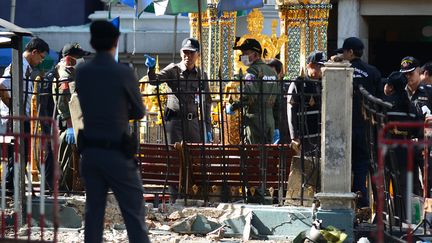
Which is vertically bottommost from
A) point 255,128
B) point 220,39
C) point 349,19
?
point 255,128

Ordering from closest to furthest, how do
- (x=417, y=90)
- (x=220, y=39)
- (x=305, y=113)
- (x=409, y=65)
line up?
(x=305, y=113) < (x=417, y=90) < (x=409, y=65) < (x=220, y=39)

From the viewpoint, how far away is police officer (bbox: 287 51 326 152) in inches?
498

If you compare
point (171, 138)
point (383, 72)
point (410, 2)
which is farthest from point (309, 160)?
point (383, 72)

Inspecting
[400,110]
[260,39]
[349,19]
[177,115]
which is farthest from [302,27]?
[400,110]

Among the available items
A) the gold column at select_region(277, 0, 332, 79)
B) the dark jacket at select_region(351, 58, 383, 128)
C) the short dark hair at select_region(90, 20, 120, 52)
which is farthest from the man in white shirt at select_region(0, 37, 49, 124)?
the gold column at select_region(277, 0, 332, 79)

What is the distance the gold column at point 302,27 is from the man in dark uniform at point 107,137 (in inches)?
534

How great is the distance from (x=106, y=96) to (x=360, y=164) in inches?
157

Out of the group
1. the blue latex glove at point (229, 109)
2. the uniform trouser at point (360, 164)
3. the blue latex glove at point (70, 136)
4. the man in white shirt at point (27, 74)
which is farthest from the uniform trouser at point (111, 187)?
the blue latex glove at point (229, 109)

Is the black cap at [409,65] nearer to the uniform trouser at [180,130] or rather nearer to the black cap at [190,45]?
the black cap at [190,45]

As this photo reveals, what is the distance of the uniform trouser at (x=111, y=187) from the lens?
9.52 meters

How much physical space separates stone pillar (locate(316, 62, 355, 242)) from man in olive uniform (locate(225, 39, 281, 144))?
87 cm

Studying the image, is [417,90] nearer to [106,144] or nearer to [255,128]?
[255,128]

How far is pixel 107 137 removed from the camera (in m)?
9.52

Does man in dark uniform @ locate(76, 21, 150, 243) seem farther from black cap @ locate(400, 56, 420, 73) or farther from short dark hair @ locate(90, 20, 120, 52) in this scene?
black cap @ locate(400, 56, 420, 73)
